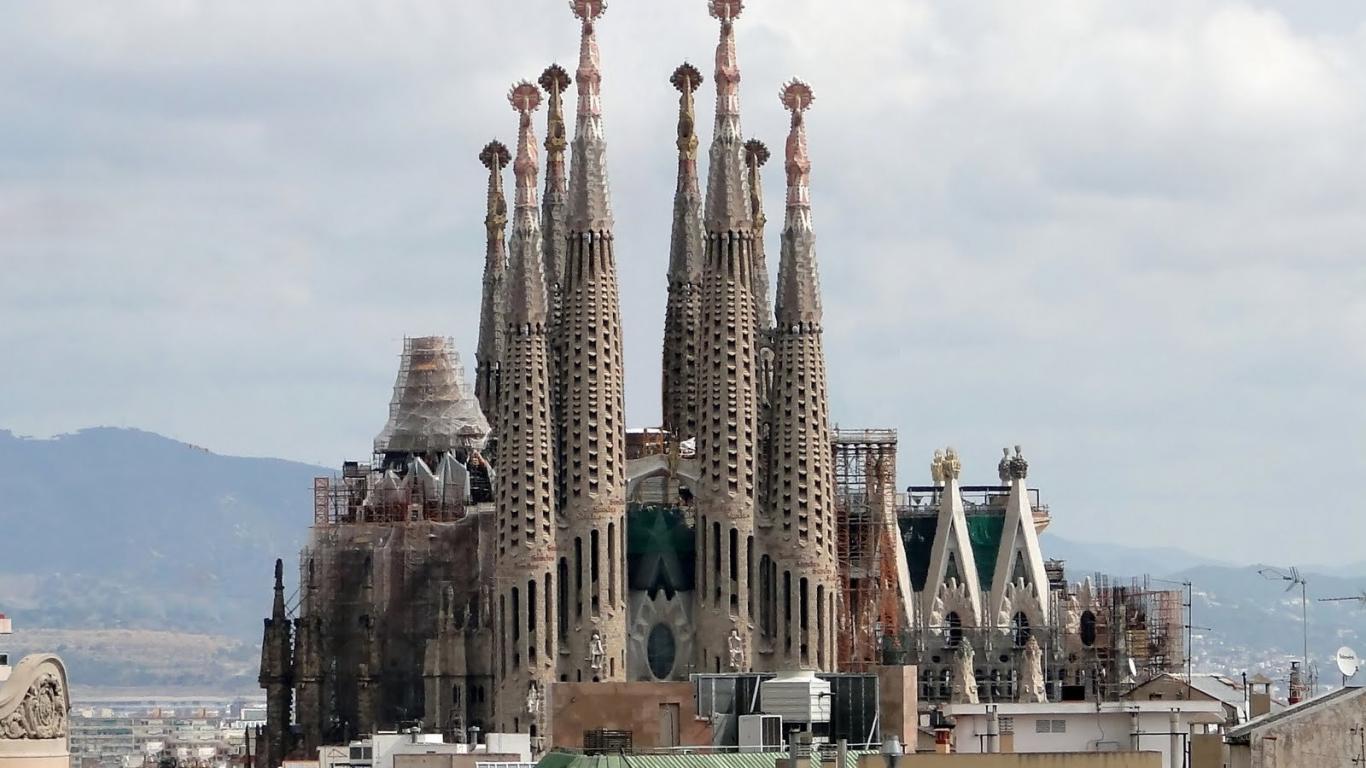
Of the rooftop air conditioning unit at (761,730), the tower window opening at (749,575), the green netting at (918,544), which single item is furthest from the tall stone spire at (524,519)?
the rooftop air conditioning unit at (761,730)

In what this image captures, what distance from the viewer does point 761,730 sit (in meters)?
57.7

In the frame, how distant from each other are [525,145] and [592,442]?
1343 centimetres

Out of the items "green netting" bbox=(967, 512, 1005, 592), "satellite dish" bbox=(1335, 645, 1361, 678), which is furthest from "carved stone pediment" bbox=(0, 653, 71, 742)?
"green netting" bbox=(967, 512, 1005, 592)

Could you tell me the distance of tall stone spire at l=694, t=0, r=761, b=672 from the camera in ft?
404

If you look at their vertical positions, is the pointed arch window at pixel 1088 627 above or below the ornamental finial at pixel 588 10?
below

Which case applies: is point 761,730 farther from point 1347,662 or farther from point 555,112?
point 555,112

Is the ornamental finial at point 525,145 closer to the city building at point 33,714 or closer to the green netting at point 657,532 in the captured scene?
the green netting at point 657,532

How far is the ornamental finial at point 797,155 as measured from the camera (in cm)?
12838

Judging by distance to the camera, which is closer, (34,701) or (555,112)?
(34,701)

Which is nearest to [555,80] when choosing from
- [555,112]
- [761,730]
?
[555,112]

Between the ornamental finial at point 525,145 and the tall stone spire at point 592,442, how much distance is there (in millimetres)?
5353

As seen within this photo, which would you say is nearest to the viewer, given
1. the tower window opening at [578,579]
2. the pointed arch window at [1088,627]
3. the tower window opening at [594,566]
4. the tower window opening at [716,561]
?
the tower window opening at [594,566]

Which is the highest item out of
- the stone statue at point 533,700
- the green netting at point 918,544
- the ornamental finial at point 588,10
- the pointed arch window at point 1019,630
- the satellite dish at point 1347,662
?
the ornamental finial at point 588,10

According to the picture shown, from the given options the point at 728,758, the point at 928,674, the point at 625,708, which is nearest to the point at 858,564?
the point at 928,674
